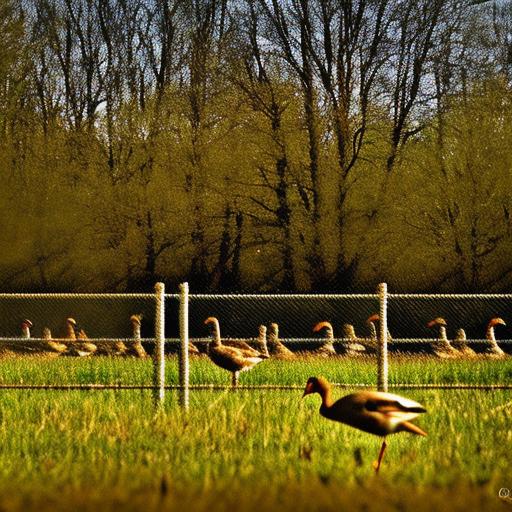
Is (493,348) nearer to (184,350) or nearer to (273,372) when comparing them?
(273,372)

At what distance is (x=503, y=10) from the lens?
70.5ft

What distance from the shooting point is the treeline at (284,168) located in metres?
18.0

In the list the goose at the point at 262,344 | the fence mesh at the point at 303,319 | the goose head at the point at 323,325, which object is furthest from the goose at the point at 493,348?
the goose at the point at 262,344

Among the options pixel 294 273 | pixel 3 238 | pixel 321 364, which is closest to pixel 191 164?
pixel 294 273

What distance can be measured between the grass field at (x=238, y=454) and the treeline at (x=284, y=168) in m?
7.10

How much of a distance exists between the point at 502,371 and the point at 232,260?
7843mm

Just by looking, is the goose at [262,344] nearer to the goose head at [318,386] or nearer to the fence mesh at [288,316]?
the fence mesh at [288,316]

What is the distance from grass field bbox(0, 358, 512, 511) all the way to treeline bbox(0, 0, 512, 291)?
7.10m

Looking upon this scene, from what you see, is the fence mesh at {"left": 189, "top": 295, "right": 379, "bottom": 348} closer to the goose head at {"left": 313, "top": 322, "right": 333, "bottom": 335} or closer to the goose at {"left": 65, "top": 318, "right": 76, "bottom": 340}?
the goose head at {"left": 313, "top": 322, "right": 333, "bottom": 335}

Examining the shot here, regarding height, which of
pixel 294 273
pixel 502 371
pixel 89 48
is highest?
pixel 89 48

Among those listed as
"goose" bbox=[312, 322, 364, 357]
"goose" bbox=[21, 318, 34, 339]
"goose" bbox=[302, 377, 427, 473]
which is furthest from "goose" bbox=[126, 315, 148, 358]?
"goose" bbox=[302, 377, 427, 473]

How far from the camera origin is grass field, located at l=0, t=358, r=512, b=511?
3.93 m

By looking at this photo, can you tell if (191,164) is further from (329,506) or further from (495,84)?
(329,506)

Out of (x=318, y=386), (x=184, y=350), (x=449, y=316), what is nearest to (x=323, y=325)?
(x=449, y=316)
